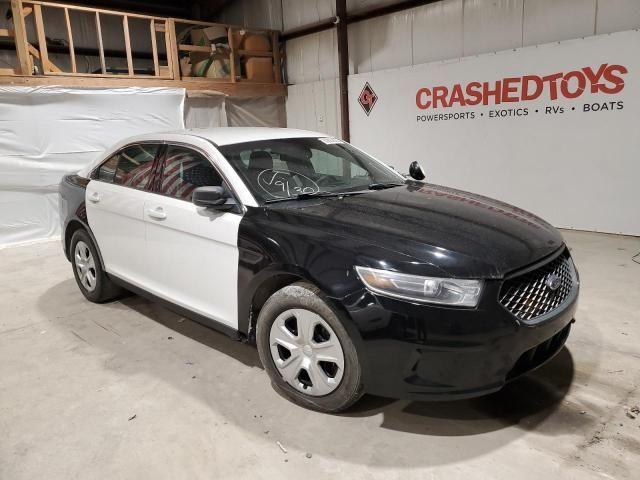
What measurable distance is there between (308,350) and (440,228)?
83 cm

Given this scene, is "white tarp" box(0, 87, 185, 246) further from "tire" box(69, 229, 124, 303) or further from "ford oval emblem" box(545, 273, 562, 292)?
"ford oval emblem" box(545, 273, 562, 292)

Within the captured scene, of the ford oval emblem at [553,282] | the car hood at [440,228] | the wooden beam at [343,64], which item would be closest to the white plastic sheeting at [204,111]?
the wooden beam at [343,64]

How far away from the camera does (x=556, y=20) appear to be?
5730mm

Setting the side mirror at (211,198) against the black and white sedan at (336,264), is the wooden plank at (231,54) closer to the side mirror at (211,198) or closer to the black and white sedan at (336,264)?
the black and white sedan at (336,264)

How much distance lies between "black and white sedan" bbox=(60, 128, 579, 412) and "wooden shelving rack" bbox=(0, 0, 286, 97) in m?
3.98

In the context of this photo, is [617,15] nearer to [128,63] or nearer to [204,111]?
[204,111]

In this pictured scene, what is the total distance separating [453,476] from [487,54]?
18.6ft

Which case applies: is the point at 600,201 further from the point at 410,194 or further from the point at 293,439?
the point at 293,439

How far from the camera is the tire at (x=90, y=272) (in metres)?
3.81

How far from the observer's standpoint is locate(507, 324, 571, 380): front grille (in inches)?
82.0

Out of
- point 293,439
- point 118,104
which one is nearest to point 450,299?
point 293,439

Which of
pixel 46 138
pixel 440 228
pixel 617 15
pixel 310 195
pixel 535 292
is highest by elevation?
pixel 617 15

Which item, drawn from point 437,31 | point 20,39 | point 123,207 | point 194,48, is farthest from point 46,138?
point 437,31

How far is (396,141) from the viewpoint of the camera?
25.1 feet
